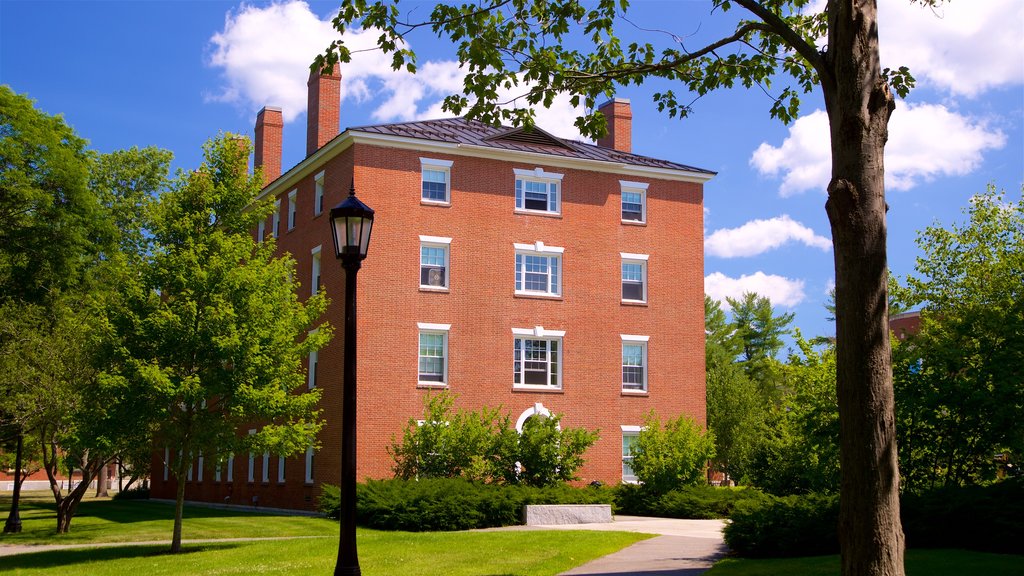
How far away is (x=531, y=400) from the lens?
113 feet

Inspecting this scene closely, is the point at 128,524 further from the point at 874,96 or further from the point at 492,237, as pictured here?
the point at 874,96

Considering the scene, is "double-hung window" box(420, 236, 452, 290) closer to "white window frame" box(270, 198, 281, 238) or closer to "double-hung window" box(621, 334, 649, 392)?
"double-hung window" box(621, 334, 649, 392)

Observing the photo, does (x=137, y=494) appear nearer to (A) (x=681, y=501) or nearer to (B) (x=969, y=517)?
(A) (x=681, y=501)

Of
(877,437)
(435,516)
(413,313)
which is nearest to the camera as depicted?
(877,437)

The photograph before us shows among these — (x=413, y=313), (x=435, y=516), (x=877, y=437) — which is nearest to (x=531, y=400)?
(x=413, y=313)

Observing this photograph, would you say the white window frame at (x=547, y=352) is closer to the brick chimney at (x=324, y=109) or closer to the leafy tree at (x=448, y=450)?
the leafy tree at (x=448, y=450)

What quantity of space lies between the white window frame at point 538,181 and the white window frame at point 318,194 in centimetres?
685

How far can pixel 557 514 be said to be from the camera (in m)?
26.3

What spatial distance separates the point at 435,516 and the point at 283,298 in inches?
253

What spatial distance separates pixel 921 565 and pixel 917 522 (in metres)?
1.96

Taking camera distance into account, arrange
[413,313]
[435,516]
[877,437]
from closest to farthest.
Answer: [877,437], [435,516], [413,313]

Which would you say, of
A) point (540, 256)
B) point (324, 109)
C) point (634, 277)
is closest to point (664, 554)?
point (540, 256)

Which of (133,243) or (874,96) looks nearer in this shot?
(874,96)

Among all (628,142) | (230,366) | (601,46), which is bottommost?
(230,366)
